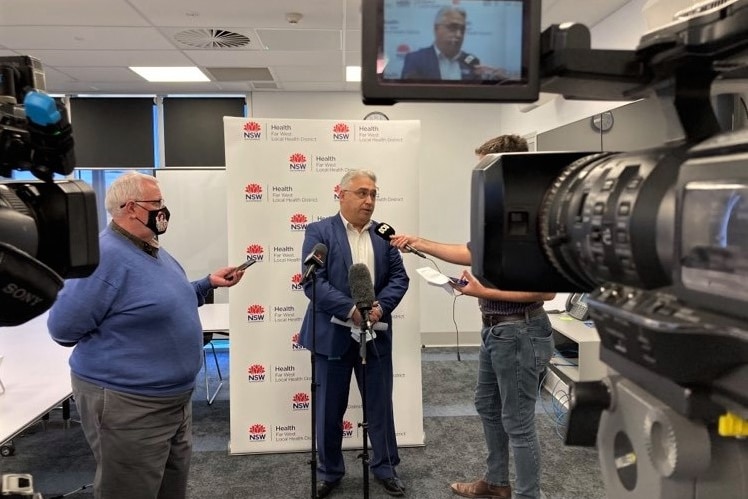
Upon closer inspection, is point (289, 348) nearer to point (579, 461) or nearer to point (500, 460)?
point (500, 460)

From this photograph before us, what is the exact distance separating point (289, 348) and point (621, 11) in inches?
109

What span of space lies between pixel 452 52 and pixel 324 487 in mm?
2450

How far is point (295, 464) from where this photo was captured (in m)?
3.00

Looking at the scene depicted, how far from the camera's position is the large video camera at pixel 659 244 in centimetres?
47

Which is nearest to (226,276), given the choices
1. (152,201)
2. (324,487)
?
(152,201)

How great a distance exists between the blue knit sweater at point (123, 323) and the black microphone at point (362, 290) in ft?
2.34

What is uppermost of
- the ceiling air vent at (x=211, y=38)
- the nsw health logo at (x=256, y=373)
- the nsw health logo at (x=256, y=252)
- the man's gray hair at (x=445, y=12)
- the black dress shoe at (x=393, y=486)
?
the ceiling air vent at (x=211, y=38)

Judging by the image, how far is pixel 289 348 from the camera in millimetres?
3137

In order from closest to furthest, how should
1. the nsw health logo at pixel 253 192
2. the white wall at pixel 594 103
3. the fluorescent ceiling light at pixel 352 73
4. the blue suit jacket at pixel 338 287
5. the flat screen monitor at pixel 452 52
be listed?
the flat screen monitor at pixel 452 52
the blue suit jacket at pixel 338 287
the white wall at pixel 594 103
the nsw health logo at pixel 253 192
the fluorescent ceiling light at pixel 352 73

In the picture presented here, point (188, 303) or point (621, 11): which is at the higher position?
point (621, 11)

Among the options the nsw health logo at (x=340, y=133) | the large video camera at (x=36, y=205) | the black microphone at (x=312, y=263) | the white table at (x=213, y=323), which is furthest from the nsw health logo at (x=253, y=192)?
the large video camera at (x=36, y=205)

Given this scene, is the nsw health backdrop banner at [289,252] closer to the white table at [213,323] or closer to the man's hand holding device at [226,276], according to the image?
the white table at [213,323]

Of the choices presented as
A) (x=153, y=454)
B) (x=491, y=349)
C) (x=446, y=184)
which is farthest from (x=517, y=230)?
(x=446, y=184)

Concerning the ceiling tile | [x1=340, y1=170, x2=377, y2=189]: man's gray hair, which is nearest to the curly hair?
[x1=340, y1=170, x2=377, y2=189]: man's gray hair
